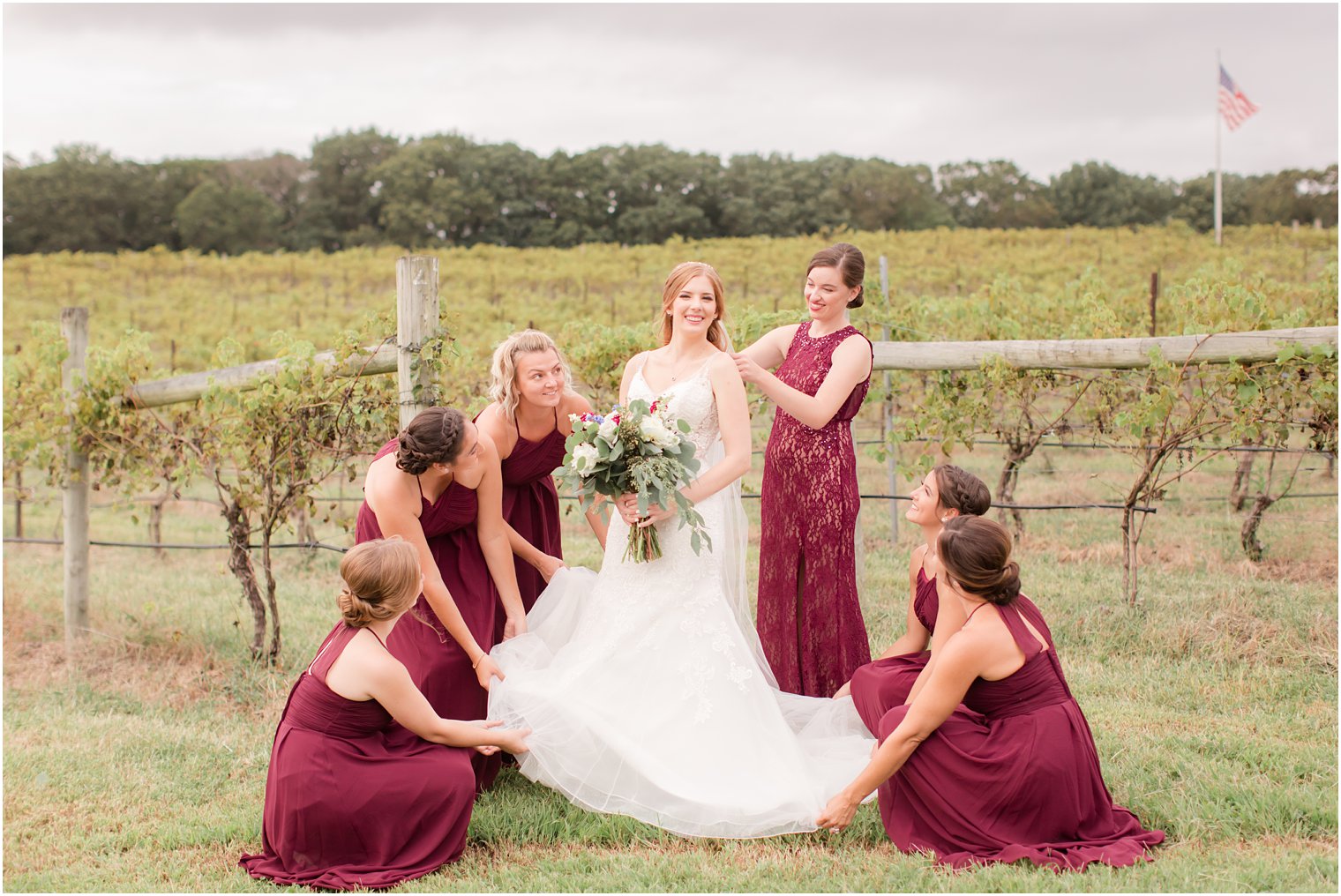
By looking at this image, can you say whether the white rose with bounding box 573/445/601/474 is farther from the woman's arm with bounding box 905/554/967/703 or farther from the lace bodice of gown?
the woman's arm with bounding box 905/554/967/703

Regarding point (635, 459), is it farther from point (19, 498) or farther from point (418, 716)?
point (19, 498)

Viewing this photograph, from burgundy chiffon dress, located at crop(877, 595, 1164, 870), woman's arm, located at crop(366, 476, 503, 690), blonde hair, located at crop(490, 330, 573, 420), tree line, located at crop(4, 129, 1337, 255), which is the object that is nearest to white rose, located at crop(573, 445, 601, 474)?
blonde hair, located at crop(490, 330, 573, 420)

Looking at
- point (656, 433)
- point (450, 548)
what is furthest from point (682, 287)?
point (450, 548)

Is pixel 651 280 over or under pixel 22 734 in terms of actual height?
over

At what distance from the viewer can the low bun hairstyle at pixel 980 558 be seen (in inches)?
131

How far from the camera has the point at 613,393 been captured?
7.54 metres

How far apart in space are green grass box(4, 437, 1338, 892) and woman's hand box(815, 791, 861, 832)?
0.07 metres

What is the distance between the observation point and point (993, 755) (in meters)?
3.42

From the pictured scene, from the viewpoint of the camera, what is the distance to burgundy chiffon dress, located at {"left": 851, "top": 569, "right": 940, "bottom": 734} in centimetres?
402

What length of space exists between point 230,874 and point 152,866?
1.14 ft

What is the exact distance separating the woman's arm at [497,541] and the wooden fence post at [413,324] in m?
0.87

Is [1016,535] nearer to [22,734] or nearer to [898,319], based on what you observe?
[898,319]

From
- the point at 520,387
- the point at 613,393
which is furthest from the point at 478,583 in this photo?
the point at 613,393

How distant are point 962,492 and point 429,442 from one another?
1.97 meters
